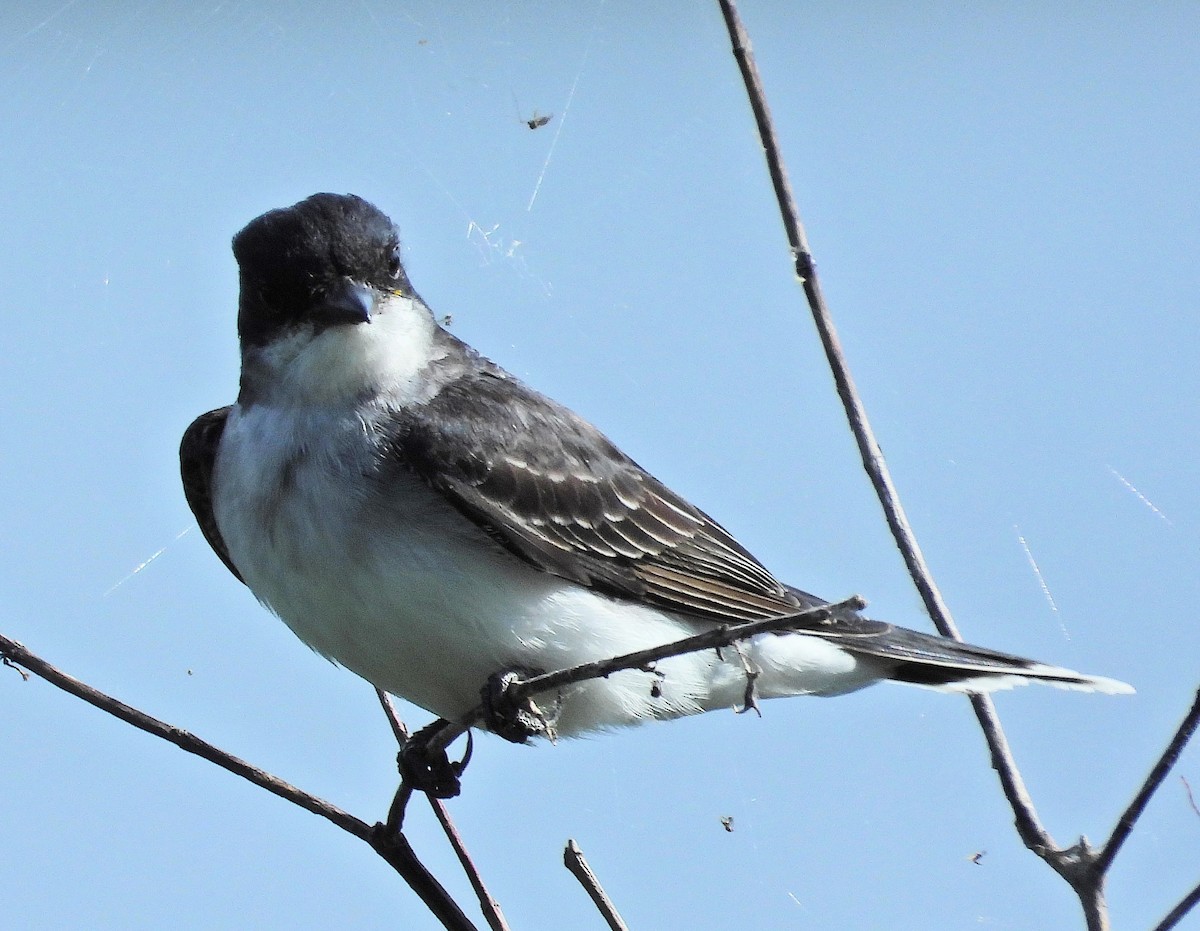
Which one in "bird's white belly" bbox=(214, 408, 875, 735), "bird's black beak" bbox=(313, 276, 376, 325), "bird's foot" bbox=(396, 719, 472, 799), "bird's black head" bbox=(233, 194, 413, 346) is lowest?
"bird's foot" bbox=(396, 719, 472, 799)

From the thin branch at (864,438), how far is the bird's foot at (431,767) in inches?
48.3

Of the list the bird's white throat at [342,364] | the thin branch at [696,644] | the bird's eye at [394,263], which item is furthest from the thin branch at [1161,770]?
the bird's eye at [394,263]

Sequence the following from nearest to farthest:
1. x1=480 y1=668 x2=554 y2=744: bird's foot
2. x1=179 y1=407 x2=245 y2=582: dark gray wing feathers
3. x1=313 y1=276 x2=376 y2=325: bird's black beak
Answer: x1=480 y1=668 x2=554 y2=744: bird's foot
x1=313 y1=276 x2=376 y2=325: bird's black beak
x1=179 y1=407 x2=245 y2=582: dark gray wing feathers

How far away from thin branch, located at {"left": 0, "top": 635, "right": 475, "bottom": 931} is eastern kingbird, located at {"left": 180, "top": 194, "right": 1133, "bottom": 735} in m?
0.77

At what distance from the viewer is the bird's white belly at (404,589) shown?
3.75 meters

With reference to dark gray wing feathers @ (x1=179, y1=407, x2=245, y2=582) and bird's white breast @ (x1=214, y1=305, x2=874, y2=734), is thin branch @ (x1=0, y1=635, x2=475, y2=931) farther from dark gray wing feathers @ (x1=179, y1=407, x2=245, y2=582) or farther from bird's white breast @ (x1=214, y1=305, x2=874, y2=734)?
dark gray wing feathers @ (x1=179, y1=407, x2=245, y2=582)

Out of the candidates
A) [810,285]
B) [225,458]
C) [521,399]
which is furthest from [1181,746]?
[225,458]

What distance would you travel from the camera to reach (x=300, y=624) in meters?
3.95

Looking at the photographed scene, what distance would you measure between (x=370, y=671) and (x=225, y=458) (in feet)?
2.77

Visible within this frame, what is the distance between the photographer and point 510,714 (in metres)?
3.55

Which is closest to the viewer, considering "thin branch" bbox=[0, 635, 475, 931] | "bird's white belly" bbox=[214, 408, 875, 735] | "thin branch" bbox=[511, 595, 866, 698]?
"thin branch" bbox=[511, 595, 866, 698]

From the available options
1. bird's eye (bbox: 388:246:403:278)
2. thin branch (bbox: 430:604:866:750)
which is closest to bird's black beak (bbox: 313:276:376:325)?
bird's eye (bbox: 388:246:403:278)

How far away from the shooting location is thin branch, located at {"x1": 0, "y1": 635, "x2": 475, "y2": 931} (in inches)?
116

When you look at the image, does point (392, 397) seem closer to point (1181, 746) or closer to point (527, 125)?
point (527, 125)
